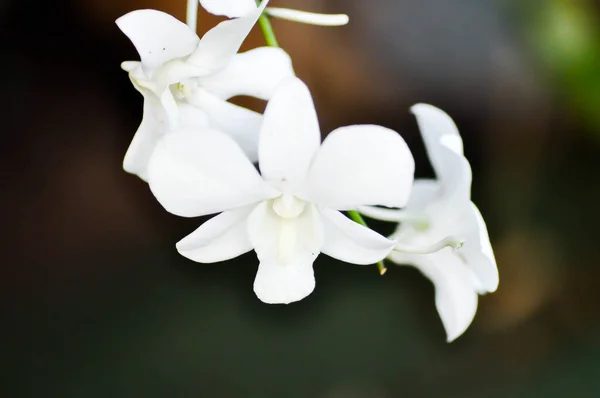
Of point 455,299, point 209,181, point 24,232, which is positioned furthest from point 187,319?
point 209,181

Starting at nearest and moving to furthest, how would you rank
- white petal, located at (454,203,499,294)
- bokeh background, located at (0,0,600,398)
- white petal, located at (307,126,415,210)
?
white petal, located at (307,126,415,210), white petal, located at (454,203,499,294), bokeh background, located at (0,0,600,398)

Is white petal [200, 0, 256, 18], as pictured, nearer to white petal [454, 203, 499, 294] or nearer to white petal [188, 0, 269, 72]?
white petal [188, 0, 269, 72]

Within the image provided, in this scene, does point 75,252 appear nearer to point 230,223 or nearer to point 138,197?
point 138,197

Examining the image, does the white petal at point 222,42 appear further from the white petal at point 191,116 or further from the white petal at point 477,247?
the white petal at point 477,247

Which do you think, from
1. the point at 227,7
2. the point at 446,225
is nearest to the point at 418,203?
the point at 446,225

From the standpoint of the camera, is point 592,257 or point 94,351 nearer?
point 94,351

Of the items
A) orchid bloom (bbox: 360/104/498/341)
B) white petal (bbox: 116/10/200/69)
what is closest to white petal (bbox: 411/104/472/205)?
orchid bloom (bbox: 360/104/498/341)

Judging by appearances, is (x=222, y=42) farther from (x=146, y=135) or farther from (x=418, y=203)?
(x=418, y=203)
